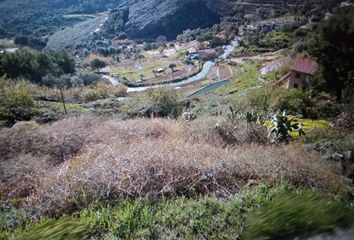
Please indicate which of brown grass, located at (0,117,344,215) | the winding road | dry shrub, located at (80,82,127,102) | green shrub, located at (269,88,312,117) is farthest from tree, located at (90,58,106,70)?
brown grass, located at (0,117,344,215)

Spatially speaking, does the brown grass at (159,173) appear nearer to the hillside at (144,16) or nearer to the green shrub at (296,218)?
the green shrub at (296,218)

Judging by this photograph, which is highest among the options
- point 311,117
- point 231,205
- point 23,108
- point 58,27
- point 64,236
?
point 64,236

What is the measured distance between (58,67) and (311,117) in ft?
118

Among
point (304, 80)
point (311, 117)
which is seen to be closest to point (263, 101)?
point (311, 117)

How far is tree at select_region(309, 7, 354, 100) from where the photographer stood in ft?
50.6

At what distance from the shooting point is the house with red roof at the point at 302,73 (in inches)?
819

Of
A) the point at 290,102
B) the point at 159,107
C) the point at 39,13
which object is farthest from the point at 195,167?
the point at 39,13

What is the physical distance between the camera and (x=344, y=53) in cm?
1553

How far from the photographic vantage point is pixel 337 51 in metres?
15.9

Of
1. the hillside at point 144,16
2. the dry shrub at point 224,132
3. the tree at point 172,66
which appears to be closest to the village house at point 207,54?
the tree at point 172,66

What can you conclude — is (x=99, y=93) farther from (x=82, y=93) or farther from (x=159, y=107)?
(x=159, y=107)

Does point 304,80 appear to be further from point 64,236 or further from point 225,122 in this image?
point 64,236

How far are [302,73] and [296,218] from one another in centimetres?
2082

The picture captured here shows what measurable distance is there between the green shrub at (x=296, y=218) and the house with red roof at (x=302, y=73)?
63.5ft
